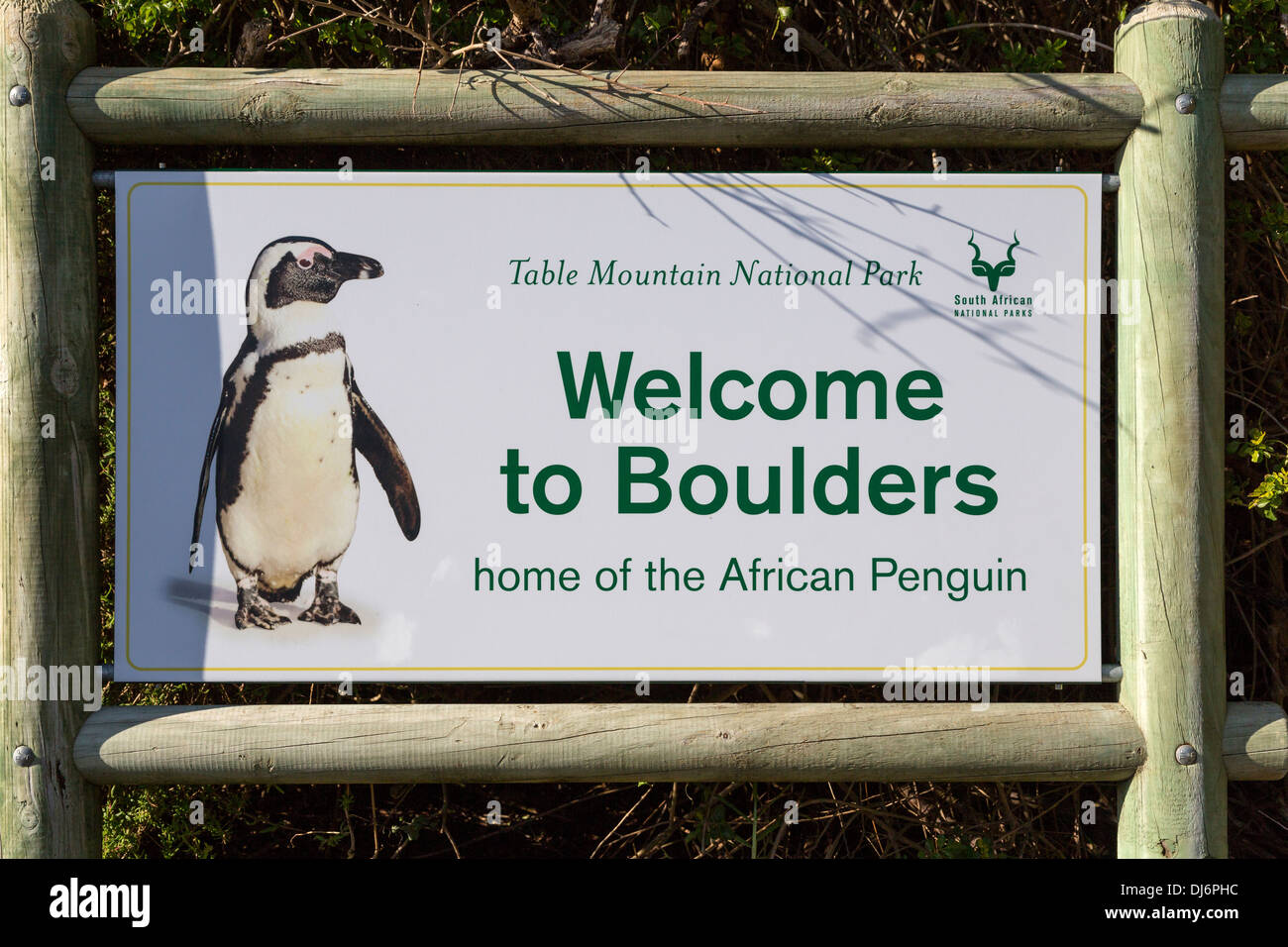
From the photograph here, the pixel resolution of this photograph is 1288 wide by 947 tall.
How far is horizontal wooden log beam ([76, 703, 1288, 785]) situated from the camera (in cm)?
225

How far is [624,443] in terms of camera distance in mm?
2297

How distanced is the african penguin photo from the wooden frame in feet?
0.93

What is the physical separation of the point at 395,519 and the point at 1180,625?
6.03 ft

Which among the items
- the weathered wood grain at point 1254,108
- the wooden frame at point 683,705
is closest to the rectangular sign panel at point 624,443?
the wooden frame at point 683,705

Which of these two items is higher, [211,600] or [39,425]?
[39,425]

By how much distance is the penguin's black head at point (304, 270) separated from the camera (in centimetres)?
229

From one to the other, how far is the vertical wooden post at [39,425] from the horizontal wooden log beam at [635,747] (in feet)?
0.43

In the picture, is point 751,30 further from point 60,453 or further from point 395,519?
point 60,453

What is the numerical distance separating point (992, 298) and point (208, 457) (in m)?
1.89

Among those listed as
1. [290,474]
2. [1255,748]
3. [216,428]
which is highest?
[216,428]

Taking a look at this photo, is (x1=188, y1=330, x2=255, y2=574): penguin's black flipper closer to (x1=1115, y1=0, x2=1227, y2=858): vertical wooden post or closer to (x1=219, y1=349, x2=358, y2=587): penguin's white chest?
(x1=219, y1=349, x2=358, y2=587): penguin's white chest

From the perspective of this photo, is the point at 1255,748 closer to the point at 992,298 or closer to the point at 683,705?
the point at 992,298

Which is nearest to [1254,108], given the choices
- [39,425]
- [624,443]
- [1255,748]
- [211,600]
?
[1255,748]
